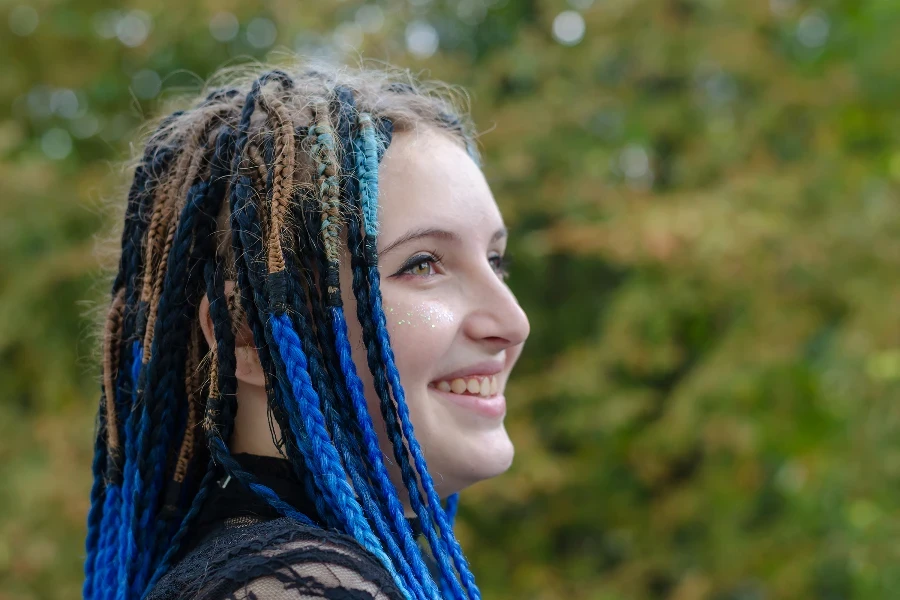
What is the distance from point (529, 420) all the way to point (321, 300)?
3243mm

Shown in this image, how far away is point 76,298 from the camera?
15.2 ft

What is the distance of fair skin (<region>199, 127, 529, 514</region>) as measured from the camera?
65.4 inches

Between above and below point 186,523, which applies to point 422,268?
above

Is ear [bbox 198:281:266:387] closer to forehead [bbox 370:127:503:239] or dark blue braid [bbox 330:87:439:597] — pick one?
dark blue braid [bbox 330:87:439:597]

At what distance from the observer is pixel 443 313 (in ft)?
5.57

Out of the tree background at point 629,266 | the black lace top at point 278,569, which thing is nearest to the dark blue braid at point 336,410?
the black lace top at point 278,569

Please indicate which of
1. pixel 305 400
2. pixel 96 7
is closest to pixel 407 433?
pixel 305 400

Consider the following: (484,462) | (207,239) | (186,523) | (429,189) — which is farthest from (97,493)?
(429,189)

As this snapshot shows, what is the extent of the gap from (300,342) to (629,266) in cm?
334

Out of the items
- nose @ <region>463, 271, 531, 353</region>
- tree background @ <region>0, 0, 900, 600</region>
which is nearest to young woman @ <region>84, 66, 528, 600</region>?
nose @ <region>463, 271, 531, 353</region>

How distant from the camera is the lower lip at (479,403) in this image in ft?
5.64

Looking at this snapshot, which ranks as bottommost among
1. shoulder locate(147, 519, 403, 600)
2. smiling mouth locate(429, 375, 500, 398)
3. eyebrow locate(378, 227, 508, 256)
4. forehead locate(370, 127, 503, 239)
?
shoulder locate(147, 519, 403, 600)

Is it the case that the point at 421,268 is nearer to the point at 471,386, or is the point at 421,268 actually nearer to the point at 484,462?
the point at 471,386

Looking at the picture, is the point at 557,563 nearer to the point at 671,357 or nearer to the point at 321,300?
the point at 671,357
